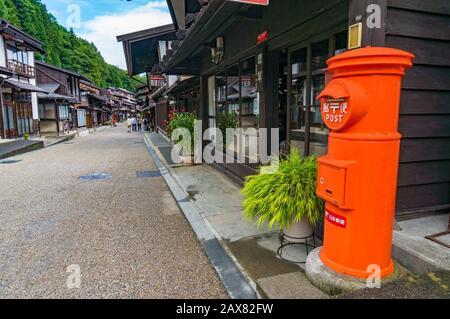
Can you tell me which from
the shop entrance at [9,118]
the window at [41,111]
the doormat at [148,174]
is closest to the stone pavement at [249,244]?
the doormat at [148,174]

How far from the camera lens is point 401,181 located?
301 cm

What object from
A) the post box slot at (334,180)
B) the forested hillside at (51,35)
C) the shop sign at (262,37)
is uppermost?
the forested hillside at (51,35)

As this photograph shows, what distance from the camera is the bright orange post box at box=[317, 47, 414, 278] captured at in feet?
7.23

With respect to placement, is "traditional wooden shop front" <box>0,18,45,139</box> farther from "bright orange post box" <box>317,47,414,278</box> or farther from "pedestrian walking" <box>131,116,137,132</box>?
"bright orange post box" <box>317,47,414,278</box>

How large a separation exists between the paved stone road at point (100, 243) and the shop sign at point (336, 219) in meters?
1.17

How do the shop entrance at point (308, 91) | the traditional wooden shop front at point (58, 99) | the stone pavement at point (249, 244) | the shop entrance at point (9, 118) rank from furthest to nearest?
the traditional wooden shop front at point (58, 99) < the shop entrance at point (9, 118) < the shop entrance at point (308, 91) < the stone pavement at point (249, 244)

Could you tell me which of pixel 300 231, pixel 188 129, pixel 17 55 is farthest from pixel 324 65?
pixel 17 55

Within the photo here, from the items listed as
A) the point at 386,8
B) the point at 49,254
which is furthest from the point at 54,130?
the point at 386,8

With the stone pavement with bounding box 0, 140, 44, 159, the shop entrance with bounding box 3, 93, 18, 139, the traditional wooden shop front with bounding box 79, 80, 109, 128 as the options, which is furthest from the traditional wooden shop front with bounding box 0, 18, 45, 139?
the traditional wooden shop front with bounding box 79, 80, 109, 128

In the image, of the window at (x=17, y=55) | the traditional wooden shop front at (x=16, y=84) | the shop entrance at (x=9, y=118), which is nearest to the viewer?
the traditional wooden shop front at (x=16, y=84)

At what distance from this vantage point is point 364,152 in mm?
2238

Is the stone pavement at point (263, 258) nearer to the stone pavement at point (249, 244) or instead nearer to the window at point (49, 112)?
the stone pavement at point (249, 244)

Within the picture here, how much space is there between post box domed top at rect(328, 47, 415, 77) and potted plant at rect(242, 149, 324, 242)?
1.16 metres

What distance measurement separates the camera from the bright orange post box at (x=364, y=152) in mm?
2205
